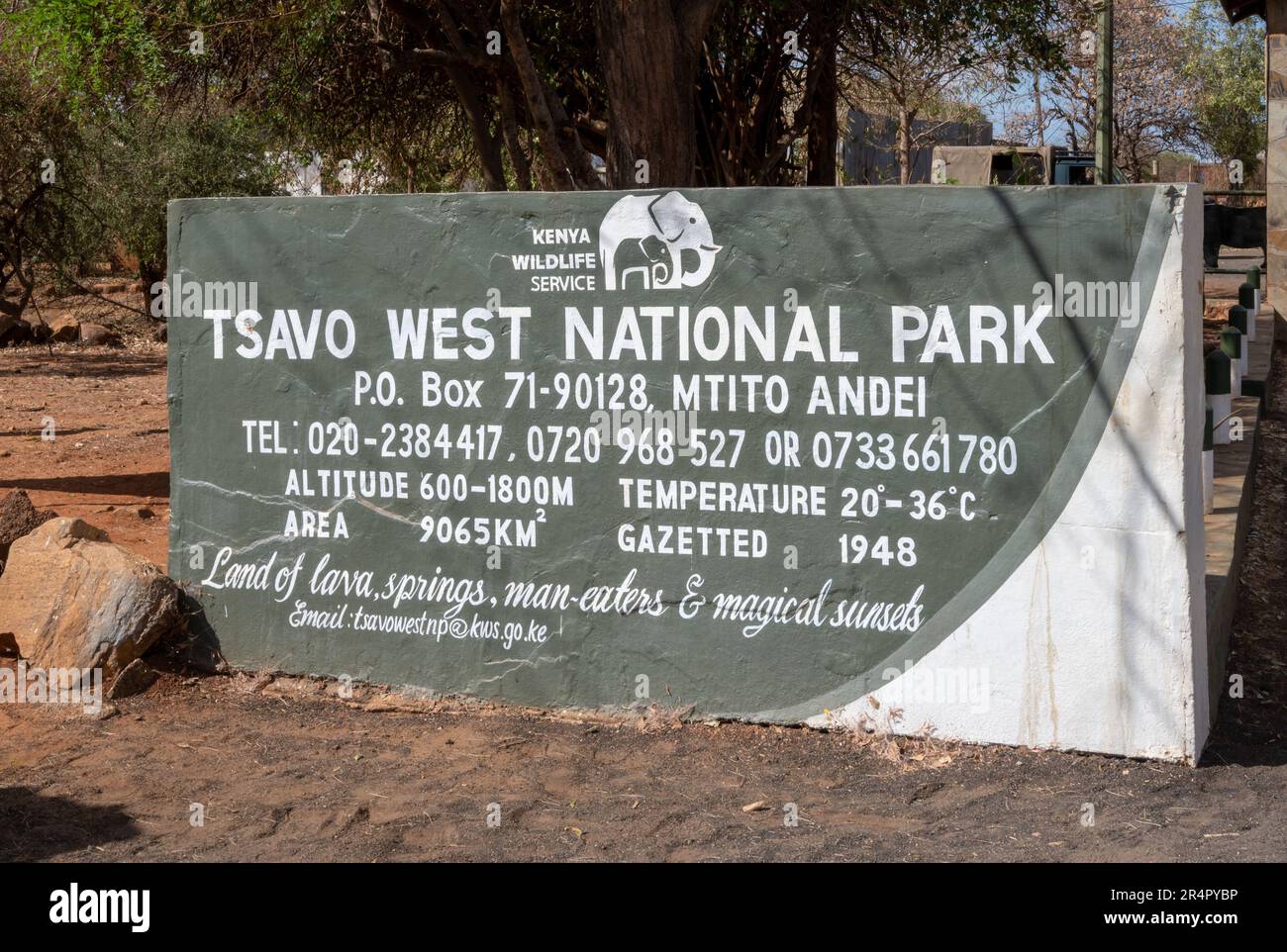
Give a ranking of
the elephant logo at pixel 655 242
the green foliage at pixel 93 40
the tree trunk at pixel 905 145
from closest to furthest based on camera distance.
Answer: the elephant logo at pixel 655 242
the green foliage at pixel 93 40
the tree trunk at pixel 905 145

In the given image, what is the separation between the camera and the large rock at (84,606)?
20.4ft

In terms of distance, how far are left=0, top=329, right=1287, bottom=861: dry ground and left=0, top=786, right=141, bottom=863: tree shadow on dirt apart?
1 centimetres

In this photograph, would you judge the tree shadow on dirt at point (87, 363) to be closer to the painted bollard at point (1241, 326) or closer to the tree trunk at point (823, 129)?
the tree trunk at point (823, 129)

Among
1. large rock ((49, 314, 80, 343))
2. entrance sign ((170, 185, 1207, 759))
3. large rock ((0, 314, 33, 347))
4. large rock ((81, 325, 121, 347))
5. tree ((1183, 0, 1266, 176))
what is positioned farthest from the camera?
tree ((1183, 0, 1266, 176))

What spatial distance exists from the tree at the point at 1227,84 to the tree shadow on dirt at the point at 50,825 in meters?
35.5

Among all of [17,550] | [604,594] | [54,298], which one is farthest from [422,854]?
[54,298]

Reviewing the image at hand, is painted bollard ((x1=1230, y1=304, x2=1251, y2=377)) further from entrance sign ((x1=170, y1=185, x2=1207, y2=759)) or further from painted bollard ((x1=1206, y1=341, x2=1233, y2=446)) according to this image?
entrance sign ((x1=170, y1=185, x2=1207, y2=759))

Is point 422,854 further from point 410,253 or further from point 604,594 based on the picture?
point 410,253

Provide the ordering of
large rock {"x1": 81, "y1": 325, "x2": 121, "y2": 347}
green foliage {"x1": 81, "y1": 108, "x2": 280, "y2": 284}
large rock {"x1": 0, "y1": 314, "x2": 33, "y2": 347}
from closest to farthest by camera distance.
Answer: large rock {"x1": 0, "y1": 314, "x2": 33, "y2": 347} → large rock {"x1": 81, "y1": 325, "x2": 121, "y2": 347} → green foliage {"x1": 81, "y1": 108, "x2": 280, "y2": 284}

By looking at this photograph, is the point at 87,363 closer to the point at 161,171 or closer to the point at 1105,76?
the point at 161,171

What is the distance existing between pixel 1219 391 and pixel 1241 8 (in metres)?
9.84

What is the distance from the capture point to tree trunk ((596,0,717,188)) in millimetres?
9398

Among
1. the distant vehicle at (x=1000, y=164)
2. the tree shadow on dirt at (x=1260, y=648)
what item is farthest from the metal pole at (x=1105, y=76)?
the distant vehicle at (x=1000, y=164)

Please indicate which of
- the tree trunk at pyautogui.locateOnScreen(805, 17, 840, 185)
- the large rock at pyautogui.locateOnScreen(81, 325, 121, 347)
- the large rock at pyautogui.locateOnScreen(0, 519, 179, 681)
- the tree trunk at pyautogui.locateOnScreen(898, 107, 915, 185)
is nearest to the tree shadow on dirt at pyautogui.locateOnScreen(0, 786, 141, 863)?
the large rock at pyautogui.locateOnScreen(0, 519, 179, 681)
